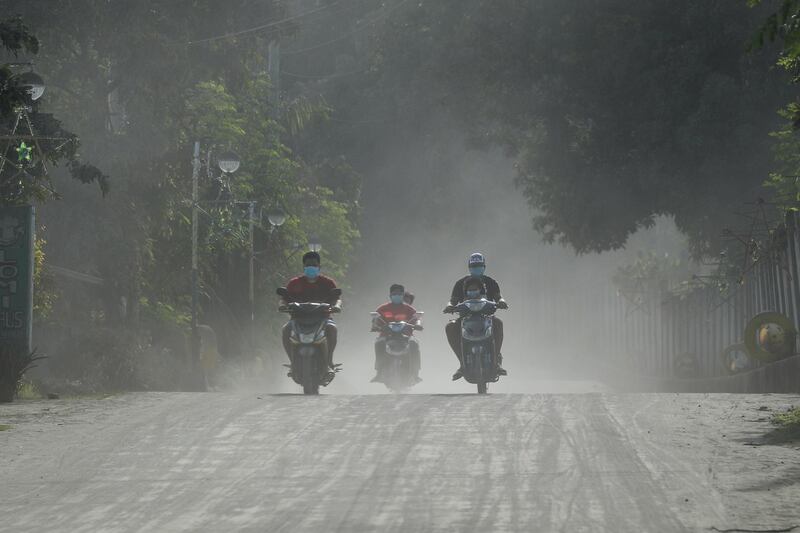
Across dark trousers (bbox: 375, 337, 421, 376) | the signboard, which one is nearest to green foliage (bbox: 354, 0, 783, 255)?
dark trousers (bbox: 375, 337, 421, 376)

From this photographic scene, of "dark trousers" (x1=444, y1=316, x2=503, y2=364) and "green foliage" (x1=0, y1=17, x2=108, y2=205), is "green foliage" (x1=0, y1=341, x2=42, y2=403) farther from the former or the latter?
"dark trousers" (x1=444, y1=316, x2=503, y2=364)

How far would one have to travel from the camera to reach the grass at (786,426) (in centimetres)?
1407

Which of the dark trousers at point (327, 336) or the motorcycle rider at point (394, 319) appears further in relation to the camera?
the motorcycle rider at point (394, 319)

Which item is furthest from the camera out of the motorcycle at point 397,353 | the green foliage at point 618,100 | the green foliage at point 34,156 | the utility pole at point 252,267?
the utility pole at point 252,267

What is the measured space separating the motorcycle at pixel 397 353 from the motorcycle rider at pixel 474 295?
277 cm

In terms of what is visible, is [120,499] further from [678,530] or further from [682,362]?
[682,362]

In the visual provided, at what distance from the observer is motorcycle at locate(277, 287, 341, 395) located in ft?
72.6

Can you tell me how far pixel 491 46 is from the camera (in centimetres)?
4384

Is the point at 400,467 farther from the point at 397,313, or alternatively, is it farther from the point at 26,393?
the point at 397,313

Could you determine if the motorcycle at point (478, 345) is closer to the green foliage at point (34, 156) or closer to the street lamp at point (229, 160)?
the green foliage at point (34, 156)

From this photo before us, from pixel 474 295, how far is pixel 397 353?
3.77 m

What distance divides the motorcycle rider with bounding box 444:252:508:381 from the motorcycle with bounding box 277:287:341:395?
183cm

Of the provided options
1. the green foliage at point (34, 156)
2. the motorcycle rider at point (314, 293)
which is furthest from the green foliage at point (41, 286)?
the motorcycle rider at point (314, 293)

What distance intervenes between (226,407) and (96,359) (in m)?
18.9
